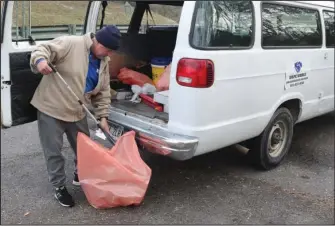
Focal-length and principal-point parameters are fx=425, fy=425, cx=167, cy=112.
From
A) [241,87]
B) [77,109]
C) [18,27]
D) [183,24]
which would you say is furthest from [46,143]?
[241,87]

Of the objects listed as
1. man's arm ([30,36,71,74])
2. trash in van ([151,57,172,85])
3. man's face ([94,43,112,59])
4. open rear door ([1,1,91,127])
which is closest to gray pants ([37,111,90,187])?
open rear door ([1,1,91,127])

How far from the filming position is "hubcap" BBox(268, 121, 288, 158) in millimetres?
4460

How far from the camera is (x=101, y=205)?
3.42 m

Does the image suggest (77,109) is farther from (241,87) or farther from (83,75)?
(241,87)

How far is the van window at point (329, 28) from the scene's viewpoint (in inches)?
195

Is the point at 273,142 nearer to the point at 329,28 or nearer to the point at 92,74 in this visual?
the point at 329,28

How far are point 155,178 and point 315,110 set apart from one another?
2131mm

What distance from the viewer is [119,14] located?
5.06 m

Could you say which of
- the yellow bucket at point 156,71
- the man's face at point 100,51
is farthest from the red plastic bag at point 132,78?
the man's face at point 100,51

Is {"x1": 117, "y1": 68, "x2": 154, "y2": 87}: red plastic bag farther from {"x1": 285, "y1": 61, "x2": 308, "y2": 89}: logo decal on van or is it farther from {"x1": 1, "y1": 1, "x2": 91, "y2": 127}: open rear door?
{"x1": 285, "y1": 61, "x2": 308, "y2": 89}: logo decal on van

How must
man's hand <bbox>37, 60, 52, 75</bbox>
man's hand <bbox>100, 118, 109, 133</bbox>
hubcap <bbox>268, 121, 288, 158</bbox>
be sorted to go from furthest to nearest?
hubcap <bbox>268, 121, 288, 158</bbox> → man's hand <bbox>100, 118, 109, 133</bbox> → man's hand <bbox>37, 60, 52, 75</bbox>

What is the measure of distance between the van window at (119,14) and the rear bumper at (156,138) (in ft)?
5.11

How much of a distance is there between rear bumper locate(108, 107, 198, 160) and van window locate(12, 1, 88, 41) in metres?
1.08

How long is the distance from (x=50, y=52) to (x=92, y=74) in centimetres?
45
